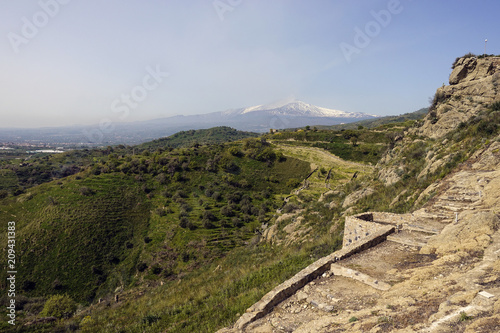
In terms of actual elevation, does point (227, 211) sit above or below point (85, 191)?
below

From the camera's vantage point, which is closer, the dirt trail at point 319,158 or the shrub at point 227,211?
the shrub at point 227,211

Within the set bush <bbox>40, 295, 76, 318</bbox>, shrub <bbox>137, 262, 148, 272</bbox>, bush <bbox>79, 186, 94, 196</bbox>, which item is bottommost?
shrub <bbox>137, 262, 148, 272</bbox>

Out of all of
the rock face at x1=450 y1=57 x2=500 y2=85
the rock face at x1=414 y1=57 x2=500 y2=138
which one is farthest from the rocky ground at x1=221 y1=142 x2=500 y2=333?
the rock face at x1=450 y1=57 x2=500 y2=85

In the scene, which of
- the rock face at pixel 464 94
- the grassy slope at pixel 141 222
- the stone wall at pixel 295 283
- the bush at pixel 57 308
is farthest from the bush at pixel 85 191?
the rock face at pixel 464 94

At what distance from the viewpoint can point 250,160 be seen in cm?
6138

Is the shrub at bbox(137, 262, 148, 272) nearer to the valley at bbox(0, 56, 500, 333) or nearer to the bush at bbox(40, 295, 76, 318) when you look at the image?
the valley at bbox(0, 56, 500, 333)

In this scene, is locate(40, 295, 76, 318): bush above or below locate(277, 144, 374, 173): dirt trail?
below

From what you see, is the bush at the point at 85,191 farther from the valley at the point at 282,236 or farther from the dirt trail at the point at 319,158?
the dirt trail at the point at 319,158

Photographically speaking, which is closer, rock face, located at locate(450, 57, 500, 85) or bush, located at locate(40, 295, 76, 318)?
bush, located at locate(40, 295, 76, 318)

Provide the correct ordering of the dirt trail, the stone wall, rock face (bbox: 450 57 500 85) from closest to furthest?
the stone wall
rock face (bbox: 450 57 500 85)
the dirt trail

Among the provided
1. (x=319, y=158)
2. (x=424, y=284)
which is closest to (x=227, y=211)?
(x=319, y=158)

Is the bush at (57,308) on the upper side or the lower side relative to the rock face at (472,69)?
lower

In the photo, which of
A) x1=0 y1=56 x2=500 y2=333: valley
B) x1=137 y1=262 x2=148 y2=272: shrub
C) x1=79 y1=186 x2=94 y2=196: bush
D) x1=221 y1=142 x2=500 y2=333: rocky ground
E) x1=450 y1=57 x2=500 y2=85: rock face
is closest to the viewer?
x1=221 y1=142 x2=500 y2=333: rocky ground

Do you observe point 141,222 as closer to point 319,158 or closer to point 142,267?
point 142,267
